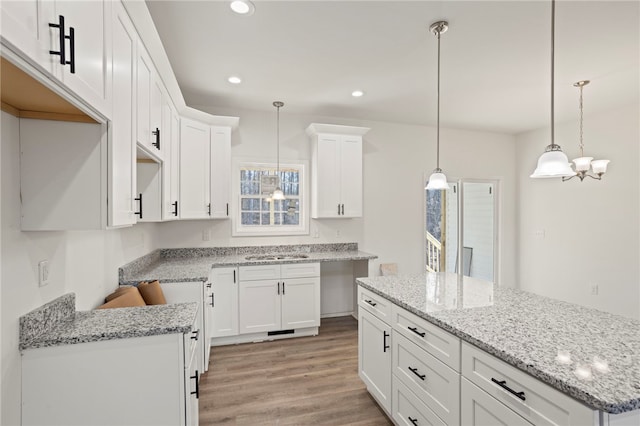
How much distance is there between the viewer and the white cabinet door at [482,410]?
1201 millimetres

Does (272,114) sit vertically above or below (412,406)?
above

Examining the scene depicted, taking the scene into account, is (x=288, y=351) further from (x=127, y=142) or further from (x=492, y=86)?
(x=492, y=86)

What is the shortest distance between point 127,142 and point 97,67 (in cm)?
42

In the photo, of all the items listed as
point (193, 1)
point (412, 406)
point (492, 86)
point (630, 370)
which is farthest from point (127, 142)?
point (492, 86)

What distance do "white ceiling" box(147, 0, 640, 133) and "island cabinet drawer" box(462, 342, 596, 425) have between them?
2.14m

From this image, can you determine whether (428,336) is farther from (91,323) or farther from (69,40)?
(69,40)

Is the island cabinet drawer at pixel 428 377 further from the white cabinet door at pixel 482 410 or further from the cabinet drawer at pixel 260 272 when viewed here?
the cabinet drawer at pixel 260 272

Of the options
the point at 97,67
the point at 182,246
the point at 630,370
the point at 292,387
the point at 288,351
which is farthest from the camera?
the point at 182,246

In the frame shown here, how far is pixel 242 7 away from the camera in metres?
2.06

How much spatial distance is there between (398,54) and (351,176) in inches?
69.3

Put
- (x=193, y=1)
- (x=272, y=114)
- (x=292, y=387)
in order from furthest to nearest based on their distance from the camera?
(x=272, y=114) < (x=292, y=387) < (x=193, y=1)

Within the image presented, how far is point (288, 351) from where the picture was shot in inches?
129

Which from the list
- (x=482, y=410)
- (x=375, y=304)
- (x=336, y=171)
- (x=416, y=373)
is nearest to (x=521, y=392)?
(x=482, y=410)

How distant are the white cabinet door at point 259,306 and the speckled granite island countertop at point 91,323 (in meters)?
1.74
